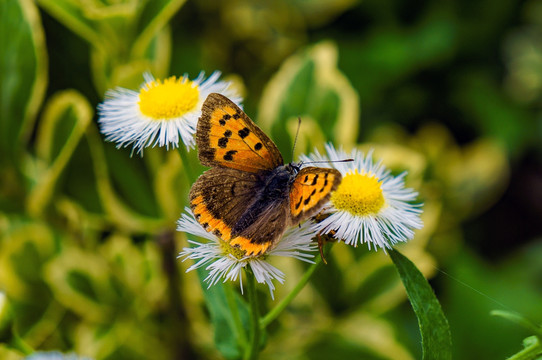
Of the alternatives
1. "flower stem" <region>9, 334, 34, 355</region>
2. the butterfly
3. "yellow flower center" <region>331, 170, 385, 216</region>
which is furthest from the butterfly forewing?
"flower stem" <region>9, 334, 34, 355</region>

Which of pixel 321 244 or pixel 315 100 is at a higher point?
pixel 315 100

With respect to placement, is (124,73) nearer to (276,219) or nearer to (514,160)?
(276,219)

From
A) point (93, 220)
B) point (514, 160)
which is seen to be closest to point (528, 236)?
point (514, 160)

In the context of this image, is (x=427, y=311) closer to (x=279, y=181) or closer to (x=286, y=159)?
(x=279, y=181)

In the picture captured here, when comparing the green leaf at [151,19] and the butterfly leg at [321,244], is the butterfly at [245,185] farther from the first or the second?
the green leaf at [151,19]

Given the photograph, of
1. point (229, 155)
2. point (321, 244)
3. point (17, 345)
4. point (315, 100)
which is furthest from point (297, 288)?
point (315, 100)
